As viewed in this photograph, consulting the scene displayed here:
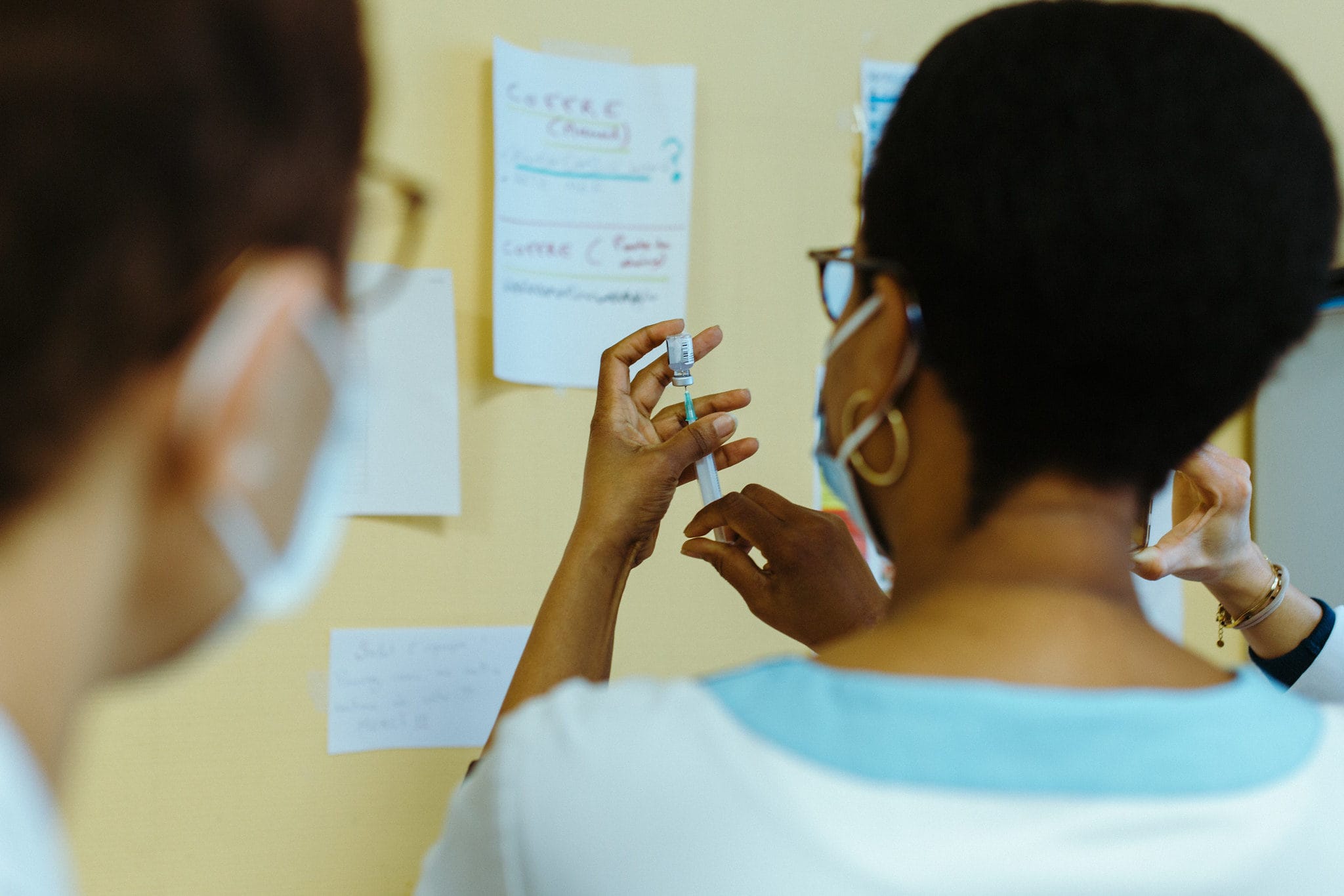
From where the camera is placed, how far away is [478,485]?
1.08 meters

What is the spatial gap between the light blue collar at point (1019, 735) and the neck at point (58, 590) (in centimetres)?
25

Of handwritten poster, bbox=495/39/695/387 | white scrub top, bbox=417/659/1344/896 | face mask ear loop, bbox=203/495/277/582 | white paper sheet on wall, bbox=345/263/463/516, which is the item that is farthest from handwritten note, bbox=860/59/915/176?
face mask ear loop, bbox=203/495/277/582

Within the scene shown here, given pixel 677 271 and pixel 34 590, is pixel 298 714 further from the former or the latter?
pixel 34 590

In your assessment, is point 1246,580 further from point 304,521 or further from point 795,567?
point 304,521

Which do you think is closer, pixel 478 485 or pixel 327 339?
pixel 327 339

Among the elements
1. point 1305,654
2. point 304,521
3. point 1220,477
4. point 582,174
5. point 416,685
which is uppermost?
point 582,174

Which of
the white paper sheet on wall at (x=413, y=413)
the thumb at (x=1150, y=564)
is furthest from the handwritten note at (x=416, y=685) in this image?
the thumb at (x=1150, y=564)

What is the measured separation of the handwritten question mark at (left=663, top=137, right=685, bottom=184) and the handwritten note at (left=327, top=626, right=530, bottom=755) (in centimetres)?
49

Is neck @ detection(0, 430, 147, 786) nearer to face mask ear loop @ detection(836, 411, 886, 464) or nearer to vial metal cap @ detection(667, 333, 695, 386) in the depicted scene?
face mask ear loop @ detection(836, 411, 886, 464)

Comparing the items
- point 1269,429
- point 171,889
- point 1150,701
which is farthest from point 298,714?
point 1269,429

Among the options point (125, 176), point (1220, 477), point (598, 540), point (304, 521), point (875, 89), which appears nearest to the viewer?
point (125, 176)

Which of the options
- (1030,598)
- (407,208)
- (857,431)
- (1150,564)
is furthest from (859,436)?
(1150,564)

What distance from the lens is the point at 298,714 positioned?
40.2 inches

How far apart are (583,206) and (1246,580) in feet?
2.30
